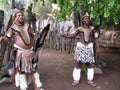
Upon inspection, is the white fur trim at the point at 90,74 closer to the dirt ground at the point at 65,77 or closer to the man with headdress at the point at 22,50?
the dirt ground at the point at 65,77

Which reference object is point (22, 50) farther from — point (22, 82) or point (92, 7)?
point (92, 7)

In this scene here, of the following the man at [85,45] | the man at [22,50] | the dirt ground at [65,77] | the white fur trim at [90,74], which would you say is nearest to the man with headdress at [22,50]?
the man at [22,50]

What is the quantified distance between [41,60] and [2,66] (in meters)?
2.62

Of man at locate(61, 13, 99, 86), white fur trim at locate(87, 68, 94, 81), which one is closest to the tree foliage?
man at locate(61, 13, 99, 86)

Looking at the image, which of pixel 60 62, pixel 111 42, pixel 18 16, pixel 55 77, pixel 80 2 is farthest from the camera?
pixel 111 42

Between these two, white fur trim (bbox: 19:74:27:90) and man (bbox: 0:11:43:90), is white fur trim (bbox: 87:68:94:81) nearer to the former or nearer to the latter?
man (bbox: 0:11:43:90)

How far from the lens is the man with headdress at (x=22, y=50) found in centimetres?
705

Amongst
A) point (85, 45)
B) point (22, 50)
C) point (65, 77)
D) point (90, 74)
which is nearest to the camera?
point (22, 50)

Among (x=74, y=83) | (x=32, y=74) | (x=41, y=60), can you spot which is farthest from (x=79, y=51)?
(x=41, y=60)

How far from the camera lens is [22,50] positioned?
7062 millimetres

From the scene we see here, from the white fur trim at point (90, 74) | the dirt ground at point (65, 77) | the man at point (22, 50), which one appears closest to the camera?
the man at point (22, 50)

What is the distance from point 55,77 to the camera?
876cm

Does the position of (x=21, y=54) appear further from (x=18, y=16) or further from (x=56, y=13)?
(x=56, y=13)

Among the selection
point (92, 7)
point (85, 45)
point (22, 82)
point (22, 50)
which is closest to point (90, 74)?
point (85, 45)
